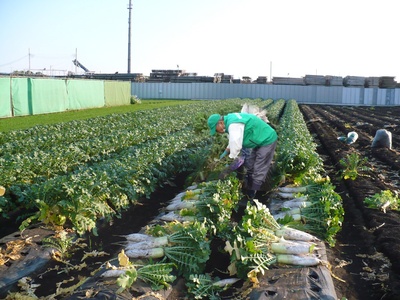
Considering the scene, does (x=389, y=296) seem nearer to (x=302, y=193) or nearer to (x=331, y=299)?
(x=331, y=299)

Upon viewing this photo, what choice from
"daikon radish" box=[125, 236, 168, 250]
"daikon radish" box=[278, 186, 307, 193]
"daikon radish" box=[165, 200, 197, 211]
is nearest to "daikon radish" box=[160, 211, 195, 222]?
"daikon radish" box=[165, 200, 197, 211]

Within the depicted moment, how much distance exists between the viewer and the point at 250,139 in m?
7.78

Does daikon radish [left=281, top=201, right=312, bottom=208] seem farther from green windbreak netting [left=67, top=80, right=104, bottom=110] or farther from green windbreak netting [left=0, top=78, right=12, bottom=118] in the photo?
green windbreak netting [left=67, top=80, right=104, bottom=110]

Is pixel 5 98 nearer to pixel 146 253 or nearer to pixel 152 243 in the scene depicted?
pixel 152 243

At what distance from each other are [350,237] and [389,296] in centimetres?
200

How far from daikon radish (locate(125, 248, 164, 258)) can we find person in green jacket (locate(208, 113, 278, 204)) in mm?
2460

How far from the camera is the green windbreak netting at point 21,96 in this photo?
2397 centimetres

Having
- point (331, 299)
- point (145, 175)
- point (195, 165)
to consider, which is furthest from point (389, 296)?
point (195, 165)

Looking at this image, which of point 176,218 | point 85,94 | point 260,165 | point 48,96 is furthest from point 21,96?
point 176,218

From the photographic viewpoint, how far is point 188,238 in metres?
5.22

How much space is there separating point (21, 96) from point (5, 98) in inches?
55.3

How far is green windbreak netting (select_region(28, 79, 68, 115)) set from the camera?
25859mm

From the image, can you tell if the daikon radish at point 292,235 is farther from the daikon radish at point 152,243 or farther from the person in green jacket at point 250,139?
the person in green jacket at point 250,139

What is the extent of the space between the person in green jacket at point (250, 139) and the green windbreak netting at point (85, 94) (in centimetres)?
2323
